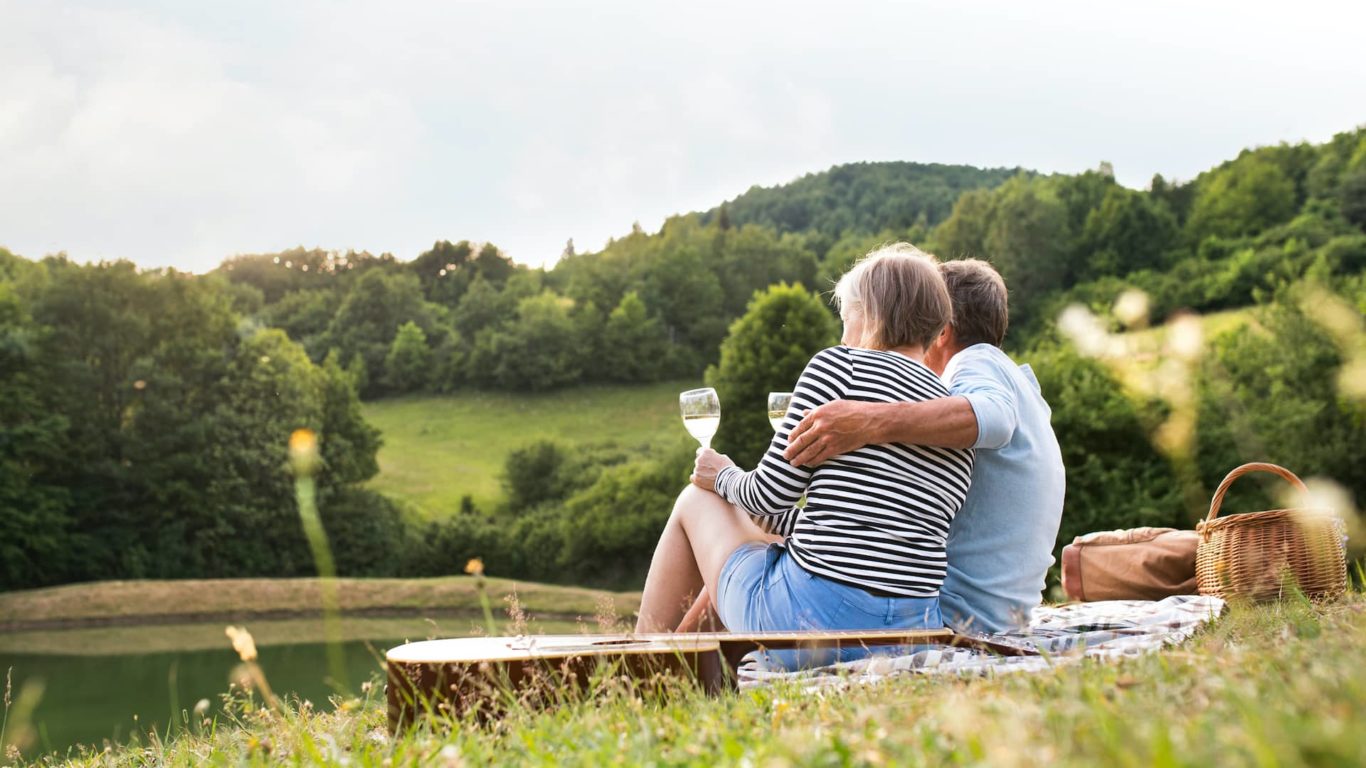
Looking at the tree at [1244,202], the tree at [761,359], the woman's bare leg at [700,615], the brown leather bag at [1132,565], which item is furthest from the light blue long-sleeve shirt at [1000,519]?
the tree at [1244,202]

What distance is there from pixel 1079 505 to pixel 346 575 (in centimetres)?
1852

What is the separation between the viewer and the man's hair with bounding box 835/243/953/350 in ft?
11.1

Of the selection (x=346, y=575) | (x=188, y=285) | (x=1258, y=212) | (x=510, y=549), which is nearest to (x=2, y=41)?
(x=188, y=285)

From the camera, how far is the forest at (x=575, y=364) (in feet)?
69.6

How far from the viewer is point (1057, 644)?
11.5ft

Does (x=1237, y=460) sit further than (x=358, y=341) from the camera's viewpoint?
No

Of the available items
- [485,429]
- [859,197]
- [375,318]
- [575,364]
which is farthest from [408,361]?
[859,197]

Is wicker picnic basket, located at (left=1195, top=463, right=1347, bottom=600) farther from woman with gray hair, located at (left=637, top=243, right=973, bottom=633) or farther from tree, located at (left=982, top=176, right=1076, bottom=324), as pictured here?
tree, located at (left=982, top=176, right=1076, bottom=324)

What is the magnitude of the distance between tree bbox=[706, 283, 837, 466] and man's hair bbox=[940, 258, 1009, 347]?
1915cm

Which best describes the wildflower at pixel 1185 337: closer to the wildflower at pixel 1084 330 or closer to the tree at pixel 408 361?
the wildflower at pixel 1084 330

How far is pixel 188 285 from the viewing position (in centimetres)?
2916

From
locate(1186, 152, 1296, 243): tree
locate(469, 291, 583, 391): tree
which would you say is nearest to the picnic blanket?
locate(1186, 152, 1296, 243): tree

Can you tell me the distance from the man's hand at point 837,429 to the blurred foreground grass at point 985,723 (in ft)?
2.32

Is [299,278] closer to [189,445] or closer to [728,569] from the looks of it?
[189,445]
